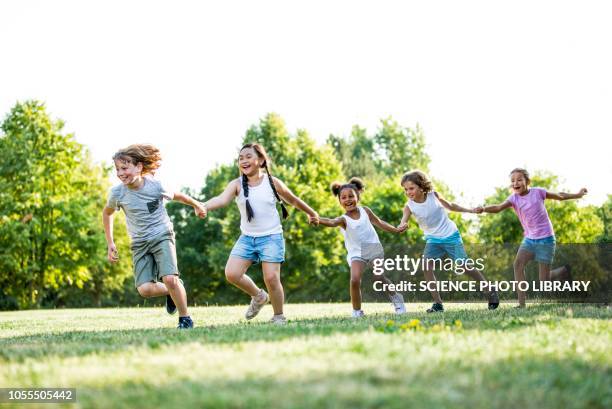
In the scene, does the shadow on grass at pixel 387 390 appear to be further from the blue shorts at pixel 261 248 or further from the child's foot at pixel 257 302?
the child's foot at pixel 257 302

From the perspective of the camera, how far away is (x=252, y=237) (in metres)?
8.98

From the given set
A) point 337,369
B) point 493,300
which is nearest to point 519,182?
point 493,300

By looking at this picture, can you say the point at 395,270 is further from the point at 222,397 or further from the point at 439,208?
the point at 222,397

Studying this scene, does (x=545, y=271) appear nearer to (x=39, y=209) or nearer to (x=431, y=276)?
(x=431, y=276)

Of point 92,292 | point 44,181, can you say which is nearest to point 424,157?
point 92,292

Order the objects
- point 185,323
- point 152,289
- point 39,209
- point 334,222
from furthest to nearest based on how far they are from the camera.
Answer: point 39,209
point 334,222
point 152,289
point 185,323

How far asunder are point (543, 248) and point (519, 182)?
1156 mm

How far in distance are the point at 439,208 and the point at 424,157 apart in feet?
176

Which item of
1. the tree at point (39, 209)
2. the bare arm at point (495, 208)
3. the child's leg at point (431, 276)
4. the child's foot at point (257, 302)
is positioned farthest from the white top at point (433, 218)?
the tree at point (39, 209)

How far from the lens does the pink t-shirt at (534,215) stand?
11.2 metres

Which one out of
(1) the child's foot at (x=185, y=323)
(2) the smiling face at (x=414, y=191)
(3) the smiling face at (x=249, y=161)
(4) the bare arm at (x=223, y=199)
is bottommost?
(1) the child's foot at (x=185, y=323)

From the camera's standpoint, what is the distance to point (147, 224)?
840 cm

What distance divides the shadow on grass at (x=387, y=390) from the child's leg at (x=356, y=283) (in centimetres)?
623

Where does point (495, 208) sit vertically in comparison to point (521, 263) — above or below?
above
